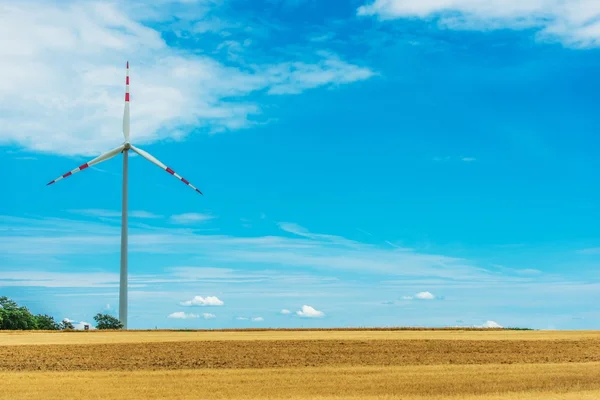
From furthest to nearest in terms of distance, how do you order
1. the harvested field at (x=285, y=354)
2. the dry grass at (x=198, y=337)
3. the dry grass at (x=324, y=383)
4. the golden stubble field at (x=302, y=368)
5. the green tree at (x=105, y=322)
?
the green tree at (x=105, y=322), the dry grass at (x=198, y=337), the harvested field at (x=285, y=354), the golden stubble field at (x=302, y=368), the dry grass at (x=324, y=383)

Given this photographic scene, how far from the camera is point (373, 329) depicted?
74000 millimetres

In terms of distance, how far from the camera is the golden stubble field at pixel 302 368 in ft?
101

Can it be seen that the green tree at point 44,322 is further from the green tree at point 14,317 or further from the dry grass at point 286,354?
the dry grass at point 286,354

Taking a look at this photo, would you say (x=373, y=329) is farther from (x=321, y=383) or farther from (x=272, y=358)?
(x=321, y=383)

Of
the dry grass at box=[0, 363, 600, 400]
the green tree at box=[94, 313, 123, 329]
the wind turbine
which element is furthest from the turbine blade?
the dry grass at box=[0, 363, 600, 400]

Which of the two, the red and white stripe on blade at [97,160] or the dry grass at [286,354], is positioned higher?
the red and white stripe on blade at [97,160]

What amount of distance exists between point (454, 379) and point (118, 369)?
59.5 feet

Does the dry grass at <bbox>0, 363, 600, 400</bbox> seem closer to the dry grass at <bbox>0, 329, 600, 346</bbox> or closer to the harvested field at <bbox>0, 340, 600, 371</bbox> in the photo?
the harvested field at <bbox>0, 340, 600, 371</bbox>

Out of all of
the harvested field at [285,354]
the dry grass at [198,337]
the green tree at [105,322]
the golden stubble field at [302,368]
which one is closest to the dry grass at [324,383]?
the golden stubble field at [302,368]

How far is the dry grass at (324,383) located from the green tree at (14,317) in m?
49.7

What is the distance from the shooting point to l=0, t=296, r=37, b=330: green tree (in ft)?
274

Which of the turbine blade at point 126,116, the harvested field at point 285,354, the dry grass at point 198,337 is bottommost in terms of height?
the harvested field at point 285,354

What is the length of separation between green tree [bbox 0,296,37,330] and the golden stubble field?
2587cm

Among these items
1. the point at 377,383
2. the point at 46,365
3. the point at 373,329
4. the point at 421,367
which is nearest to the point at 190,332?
the point at 373,329
